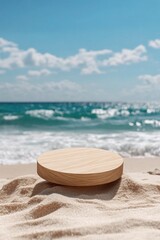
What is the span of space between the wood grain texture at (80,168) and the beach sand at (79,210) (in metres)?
0.10

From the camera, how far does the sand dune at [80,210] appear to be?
5.28 feet

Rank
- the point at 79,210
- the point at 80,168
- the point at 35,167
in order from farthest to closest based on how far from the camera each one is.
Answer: the point at 35,167 < the point at 80,168 < the point at 79,210

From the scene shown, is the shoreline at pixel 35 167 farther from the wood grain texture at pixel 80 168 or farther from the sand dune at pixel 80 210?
the wood grain texture at pixel 80 168

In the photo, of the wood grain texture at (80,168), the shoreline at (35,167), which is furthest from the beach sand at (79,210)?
the shoreline at (35,167)

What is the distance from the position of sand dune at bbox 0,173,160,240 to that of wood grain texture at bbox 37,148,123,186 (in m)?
0.11

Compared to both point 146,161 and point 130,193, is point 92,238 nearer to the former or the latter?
point 130,193

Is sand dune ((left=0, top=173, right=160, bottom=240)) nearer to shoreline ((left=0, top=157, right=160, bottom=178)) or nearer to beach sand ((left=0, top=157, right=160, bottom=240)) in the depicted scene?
beach sand ((left=0, top=157, right=160, bottom=240))

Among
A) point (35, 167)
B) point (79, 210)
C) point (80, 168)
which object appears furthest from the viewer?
point (35, 167)

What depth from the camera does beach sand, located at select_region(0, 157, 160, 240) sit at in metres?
1.61

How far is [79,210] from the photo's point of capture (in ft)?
6.32

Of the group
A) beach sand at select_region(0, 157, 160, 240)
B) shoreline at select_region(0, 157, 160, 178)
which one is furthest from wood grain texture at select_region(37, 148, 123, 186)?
shoreline at select_region(0, 157, 160, 178)

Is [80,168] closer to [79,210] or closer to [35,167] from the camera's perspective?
[79,210]

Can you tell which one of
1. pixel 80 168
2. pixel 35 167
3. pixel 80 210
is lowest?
pixel 35 167

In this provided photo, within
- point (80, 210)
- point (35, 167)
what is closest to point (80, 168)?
point (80, 210)
